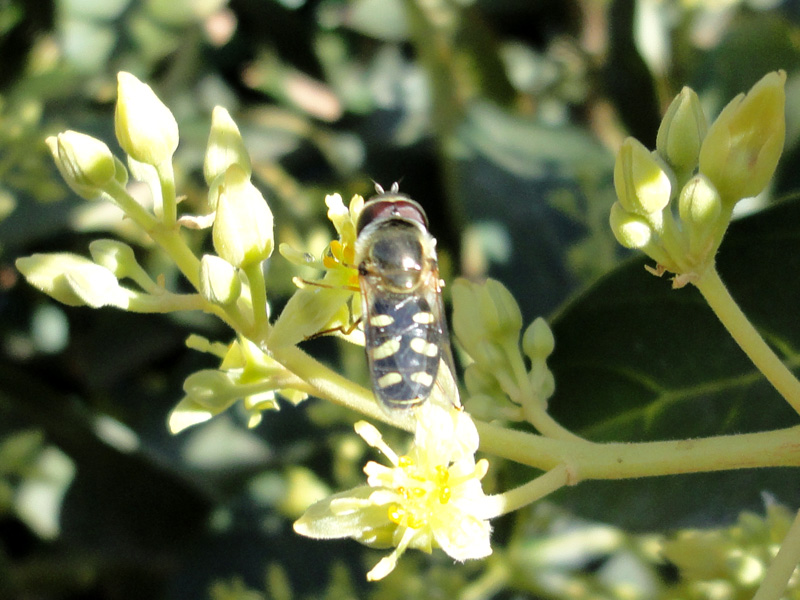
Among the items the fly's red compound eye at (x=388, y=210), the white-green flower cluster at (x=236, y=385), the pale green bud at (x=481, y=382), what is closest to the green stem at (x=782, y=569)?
the pale green bud at (x=481, y=382)

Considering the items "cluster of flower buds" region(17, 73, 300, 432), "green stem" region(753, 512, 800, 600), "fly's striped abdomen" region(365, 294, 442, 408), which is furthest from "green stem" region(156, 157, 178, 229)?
"green stem" region(753, 512, 800, 600)

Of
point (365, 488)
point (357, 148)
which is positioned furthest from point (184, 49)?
point (365, 488)

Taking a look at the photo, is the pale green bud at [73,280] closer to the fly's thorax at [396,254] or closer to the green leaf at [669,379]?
the fly's thorax at [396,254]

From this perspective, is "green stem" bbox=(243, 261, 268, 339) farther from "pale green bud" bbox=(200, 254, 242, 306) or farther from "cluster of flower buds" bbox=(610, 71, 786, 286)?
"cluster of flower buds" bbox=(610, 71, 786, 286)

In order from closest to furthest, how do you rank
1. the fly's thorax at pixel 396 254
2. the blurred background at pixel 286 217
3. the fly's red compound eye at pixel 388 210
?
1. the fly's thorax at pixel 396 254
2. the fly's red compound eye at pixel 388 210
3. the blurred background at pixel 286 217

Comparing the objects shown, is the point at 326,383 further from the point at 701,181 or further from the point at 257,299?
the point at 701,181

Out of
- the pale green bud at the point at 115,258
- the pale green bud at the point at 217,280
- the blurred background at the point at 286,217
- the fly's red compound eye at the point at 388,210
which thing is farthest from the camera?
the blurred background at the point at 286,217

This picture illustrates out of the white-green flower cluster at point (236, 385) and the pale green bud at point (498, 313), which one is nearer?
the white-green flower cluster at point (236, 385)

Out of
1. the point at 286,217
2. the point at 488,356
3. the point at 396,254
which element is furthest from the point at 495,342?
the point at 286,217
